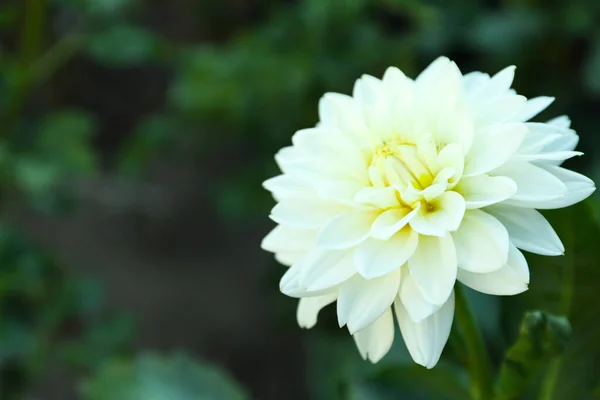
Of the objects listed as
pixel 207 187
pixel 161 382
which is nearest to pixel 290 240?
pixel 161 382

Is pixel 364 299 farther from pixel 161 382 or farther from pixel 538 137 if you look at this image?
pixel 161 382

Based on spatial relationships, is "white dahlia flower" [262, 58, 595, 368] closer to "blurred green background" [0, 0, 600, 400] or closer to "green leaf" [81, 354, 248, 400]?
"blurred green background" [0, 0, 600, 400]

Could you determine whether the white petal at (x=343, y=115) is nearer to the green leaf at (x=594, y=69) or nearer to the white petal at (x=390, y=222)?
the white petal at (x=390, y=222)

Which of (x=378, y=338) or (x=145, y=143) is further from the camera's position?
(x=145, y=143)

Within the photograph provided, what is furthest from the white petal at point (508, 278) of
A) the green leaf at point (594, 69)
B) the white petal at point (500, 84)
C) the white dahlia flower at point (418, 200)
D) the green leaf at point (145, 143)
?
the green leaf at point (145, 143)

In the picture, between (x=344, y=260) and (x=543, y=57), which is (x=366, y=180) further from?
(x=543, y=57)
